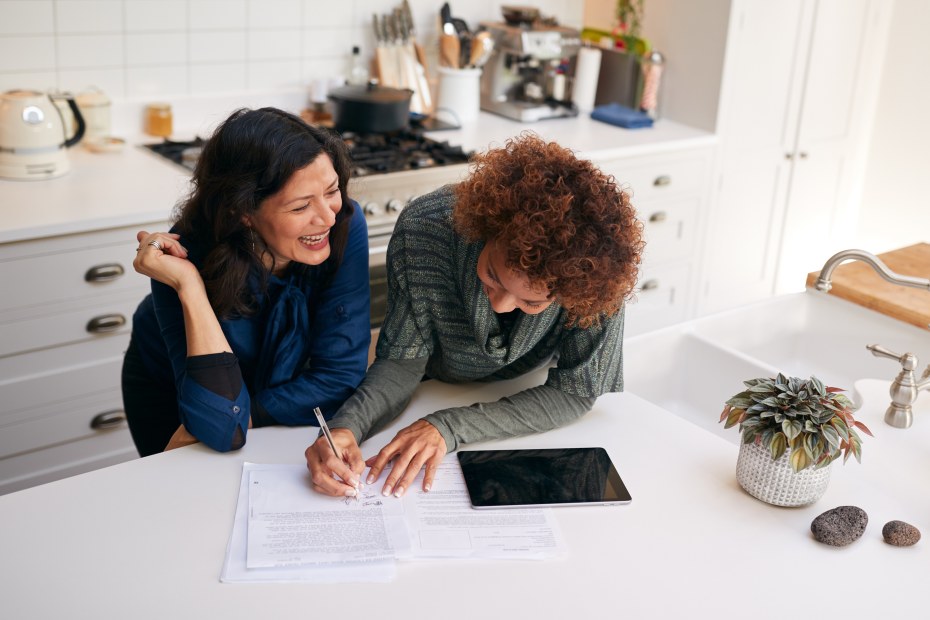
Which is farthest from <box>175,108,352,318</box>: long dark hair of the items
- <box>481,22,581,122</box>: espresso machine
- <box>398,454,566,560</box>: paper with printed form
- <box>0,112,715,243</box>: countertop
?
<box>481,22,581,122</box>: espresso machine

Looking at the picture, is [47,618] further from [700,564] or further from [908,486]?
[908,486]

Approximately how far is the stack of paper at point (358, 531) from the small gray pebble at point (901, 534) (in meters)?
0.50

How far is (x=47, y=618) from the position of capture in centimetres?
116

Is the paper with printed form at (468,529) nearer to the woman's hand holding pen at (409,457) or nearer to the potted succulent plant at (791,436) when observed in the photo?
the woman's hand holding pen at (409,457)

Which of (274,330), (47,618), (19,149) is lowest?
(47,618)

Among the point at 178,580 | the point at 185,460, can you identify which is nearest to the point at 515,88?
the point at 185,460

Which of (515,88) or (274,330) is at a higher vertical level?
(515,88)

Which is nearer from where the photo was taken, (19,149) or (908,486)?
(908,486)

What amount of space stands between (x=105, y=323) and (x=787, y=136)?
2815 millimetres

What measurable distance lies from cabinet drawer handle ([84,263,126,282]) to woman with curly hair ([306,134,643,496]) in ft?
3.39

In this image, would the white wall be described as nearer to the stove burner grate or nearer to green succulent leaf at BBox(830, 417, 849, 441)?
the stove burner grate

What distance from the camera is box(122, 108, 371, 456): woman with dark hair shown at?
5.30ft

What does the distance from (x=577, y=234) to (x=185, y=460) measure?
73 centimetres

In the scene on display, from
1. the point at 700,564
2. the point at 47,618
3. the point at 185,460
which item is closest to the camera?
the point at 47,618
